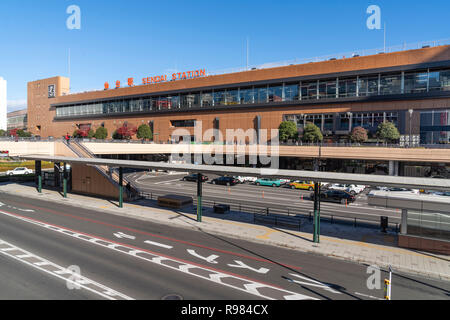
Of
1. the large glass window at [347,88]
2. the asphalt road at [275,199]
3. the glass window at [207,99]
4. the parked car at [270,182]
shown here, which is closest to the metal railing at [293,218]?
the asphalt road at [275,199]

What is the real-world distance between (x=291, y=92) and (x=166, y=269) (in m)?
49.8

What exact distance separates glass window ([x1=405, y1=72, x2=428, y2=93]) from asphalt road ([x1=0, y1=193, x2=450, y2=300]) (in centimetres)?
4281

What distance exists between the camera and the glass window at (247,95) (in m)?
61.0

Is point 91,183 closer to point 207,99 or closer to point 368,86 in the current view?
point 207,99

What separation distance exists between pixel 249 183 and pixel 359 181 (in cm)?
3110

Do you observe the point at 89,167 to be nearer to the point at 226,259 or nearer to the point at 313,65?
the point at 226,259

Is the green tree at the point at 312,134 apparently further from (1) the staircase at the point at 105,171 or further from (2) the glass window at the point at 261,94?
(1) the staircase at the point at 105,171

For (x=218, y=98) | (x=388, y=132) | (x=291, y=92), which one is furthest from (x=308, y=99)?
(x=218, y=98)

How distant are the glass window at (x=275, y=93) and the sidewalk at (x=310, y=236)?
38.0 metres

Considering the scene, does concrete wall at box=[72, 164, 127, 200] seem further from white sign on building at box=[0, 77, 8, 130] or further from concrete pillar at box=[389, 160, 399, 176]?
white sign on building at box=[0, 77, 8, 130]

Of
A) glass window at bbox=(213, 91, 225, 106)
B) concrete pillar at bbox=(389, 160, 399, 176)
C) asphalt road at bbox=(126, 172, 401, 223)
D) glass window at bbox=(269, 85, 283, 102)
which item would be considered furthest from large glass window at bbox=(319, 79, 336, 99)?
asphalt road at bbox=(126, 172, 401, 223)

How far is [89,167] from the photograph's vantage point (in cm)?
3256


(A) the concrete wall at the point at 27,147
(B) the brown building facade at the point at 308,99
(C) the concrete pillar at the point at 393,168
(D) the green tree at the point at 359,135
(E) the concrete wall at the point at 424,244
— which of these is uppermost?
(B) the brown building facade at the point at 308,99

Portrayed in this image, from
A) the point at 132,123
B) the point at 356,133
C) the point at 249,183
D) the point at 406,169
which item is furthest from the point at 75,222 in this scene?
the point at 132,123
